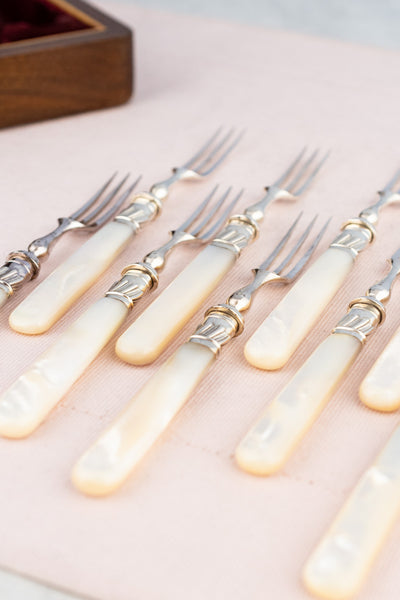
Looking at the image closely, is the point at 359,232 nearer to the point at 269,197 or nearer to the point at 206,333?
the point at 269,197

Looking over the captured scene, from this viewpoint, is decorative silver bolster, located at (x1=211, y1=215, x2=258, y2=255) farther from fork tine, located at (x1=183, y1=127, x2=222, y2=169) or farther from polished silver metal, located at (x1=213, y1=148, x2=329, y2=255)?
fork tine, located at (x1=183, y1=127, x2=222, y2=169)

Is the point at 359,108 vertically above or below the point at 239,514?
above

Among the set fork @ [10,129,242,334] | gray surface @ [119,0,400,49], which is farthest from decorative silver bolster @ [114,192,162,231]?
gray surface @ [119,0,400,49]

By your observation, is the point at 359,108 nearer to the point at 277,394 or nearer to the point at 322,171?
the point at 322,171

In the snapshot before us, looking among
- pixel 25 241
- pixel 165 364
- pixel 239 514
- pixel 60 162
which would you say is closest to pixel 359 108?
pixel 60 162

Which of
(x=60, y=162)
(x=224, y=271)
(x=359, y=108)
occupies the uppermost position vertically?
(x=359, y=108)

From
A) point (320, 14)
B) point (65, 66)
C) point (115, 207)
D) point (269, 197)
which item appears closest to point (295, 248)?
point (269, 197)

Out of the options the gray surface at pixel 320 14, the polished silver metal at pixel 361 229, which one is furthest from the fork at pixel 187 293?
the gray surface at pixel 320 14
